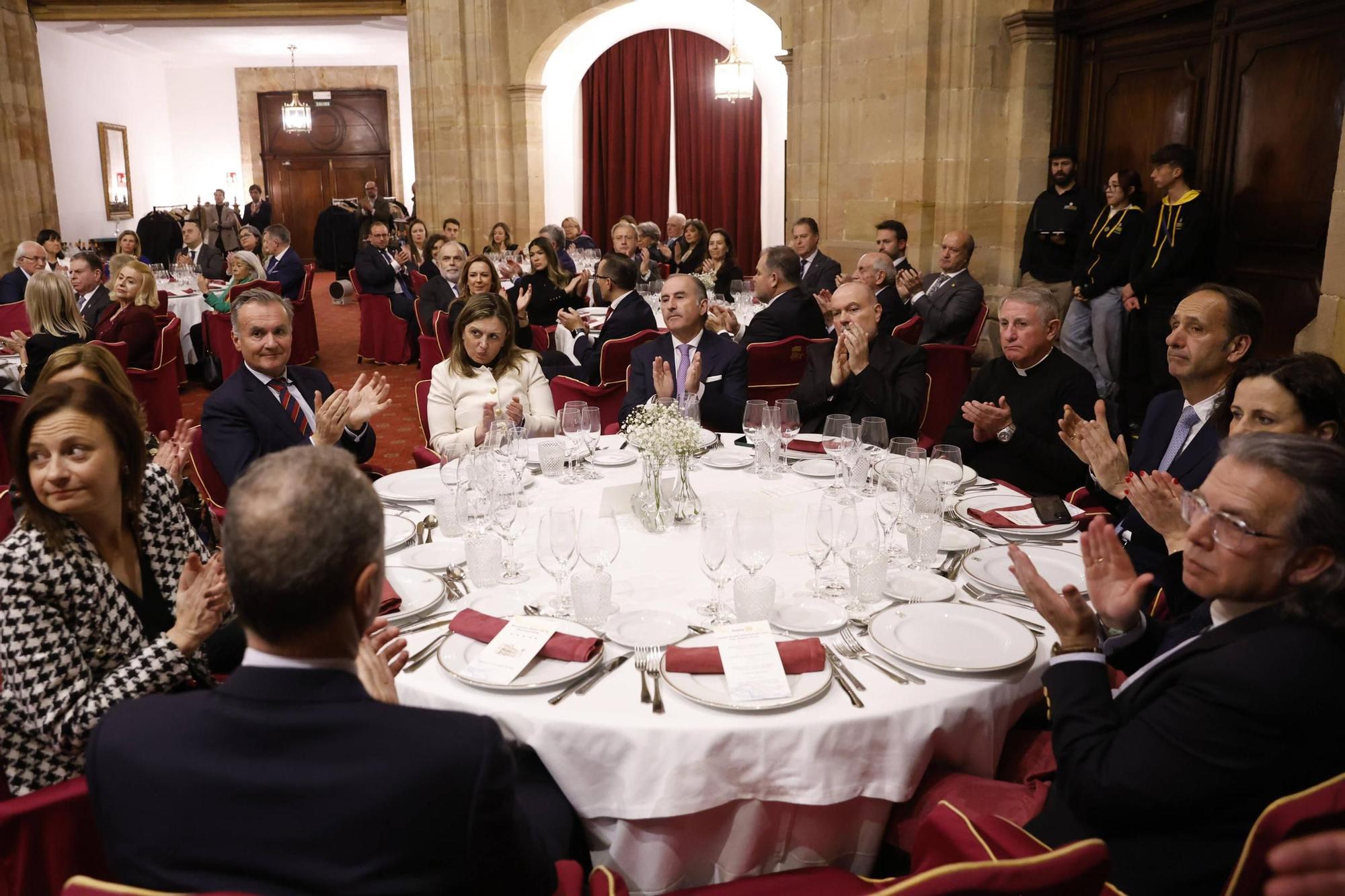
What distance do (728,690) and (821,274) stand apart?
6.76m

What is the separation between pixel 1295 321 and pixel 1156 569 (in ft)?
13.9

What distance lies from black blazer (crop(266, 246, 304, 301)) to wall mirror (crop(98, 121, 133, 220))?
880 centimetres

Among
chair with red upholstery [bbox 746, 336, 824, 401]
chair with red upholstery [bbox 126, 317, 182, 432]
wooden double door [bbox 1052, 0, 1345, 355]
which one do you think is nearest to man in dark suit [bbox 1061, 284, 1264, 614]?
chair with red upholstery [bbox 746, 336, 824, 401]

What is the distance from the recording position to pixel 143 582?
94.2 inches

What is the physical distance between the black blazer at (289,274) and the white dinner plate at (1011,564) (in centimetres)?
872

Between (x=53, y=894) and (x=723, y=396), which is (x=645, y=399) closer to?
(x=723, y=396)

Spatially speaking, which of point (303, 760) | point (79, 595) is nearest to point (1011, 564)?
point (303, 760)

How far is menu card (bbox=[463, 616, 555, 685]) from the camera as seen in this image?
202 centimetres

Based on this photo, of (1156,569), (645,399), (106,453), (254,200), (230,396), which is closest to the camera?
(106,453)

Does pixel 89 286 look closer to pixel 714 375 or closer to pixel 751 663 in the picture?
pixel 714 375

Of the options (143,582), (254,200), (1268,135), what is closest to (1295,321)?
(1268,135)

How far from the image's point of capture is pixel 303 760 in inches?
48.9

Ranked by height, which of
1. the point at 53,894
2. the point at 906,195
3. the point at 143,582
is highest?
the point at 906,195

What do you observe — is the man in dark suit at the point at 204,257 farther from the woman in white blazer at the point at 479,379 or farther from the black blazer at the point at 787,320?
the woman in white blazer at the point at 479,379
